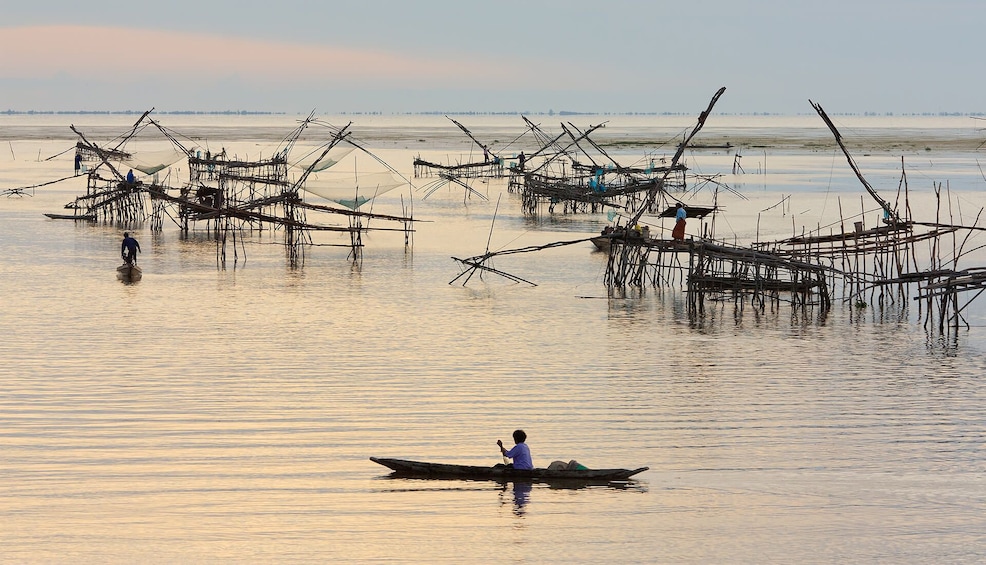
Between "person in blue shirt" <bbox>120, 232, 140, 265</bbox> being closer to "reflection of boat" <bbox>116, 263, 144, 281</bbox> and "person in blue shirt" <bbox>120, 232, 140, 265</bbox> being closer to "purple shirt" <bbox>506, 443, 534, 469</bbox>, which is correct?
"reflection of boat" <bbox>116, 263, 144, 281</bbox>

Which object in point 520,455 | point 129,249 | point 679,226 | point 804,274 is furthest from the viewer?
point 129,249

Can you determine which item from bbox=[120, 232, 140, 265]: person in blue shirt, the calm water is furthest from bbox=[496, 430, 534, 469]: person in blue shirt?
bbox=[120, 232, 140, 265]: person in blue shirt

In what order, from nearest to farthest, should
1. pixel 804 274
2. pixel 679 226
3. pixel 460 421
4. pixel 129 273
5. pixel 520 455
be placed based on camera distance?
pixel 520 455
pixel 460 421
pixel 804 274
pixel 679 226
pixel 129 273

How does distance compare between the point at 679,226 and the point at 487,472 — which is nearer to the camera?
the point at 487,472

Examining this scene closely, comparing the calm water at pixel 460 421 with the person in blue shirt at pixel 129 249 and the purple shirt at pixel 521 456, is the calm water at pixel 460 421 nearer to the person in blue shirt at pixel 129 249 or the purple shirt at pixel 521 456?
the purple shirt at pixel 521 456

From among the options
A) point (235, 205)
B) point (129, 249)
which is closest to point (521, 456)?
point (129, 249)

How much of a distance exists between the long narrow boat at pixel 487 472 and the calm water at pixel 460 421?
0.33 feet

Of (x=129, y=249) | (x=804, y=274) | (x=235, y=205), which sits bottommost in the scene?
(x=804, y=274)

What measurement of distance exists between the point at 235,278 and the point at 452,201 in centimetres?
2061

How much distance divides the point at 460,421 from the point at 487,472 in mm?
2021

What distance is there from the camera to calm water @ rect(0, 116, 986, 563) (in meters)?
8.41

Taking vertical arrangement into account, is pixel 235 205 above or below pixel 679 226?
above

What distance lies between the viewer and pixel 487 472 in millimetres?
9516

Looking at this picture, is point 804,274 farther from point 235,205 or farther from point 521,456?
point 235,205
